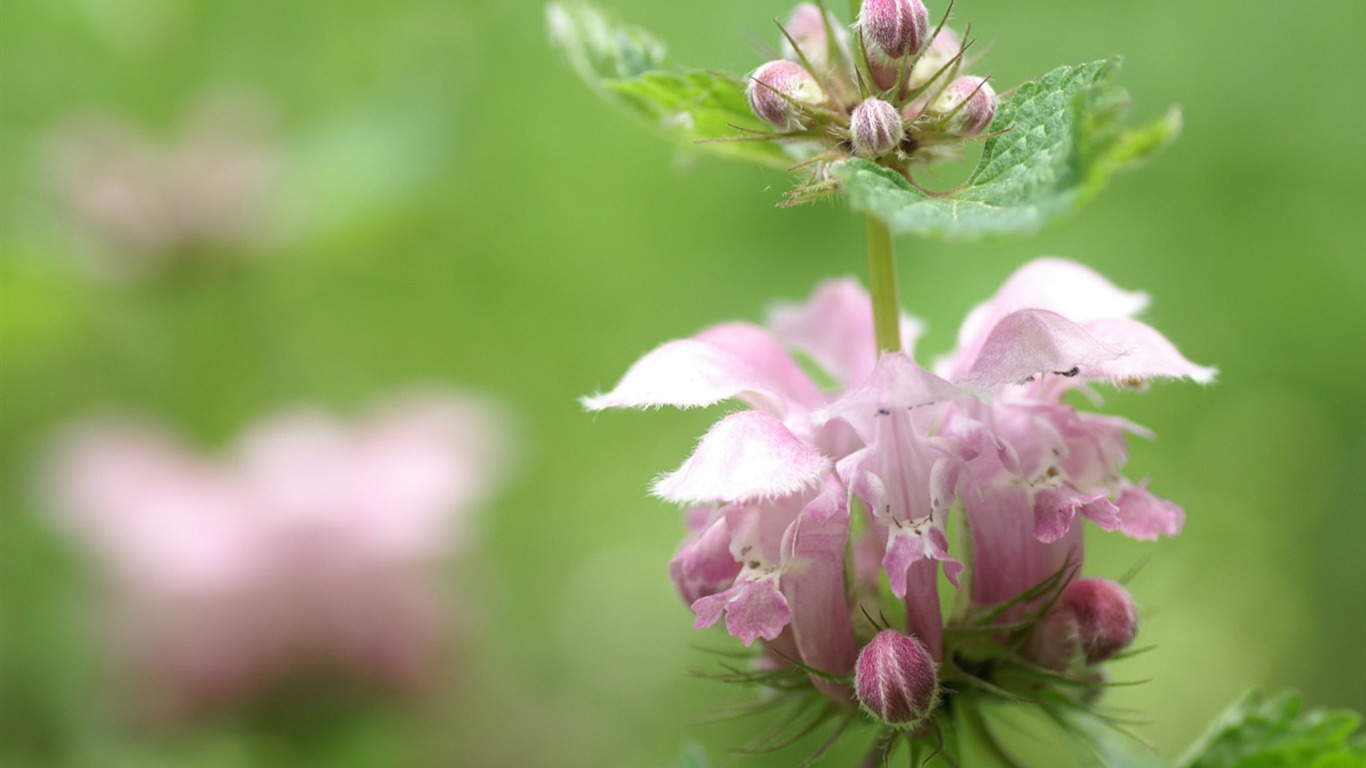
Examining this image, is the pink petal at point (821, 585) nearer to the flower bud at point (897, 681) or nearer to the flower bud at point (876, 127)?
the flower bud at point (897, 681)

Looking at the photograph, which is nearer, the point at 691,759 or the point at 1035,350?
the point at 1035,350

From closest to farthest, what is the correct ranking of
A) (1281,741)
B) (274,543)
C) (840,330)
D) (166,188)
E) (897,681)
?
(897,681)
(1281,741)
(840,330)
(274,543)
(166,188)

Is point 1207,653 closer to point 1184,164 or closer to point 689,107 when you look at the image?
point 1184,164

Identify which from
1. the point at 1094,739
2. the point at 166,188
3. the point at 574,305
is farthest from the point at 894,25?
the point at 574,305

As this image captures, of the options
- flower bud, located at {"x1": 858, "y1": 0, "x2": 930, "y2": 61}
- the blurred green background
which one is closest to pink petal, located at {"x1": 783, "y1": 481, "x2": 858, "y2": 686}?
flower bud, located at {"x1": 858, "y1": 0, "x2": 930, "y2": 61}

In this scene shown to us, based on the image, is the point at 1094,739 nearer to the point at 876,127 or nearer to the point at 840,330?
the point at 840,330

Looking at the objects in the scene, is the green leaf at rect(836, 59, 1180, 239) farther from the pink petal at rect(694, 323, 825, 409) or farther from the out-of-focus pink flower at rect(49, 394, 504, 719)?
the out-of-focus pink flower at rect(49, 394, 504, 719)
